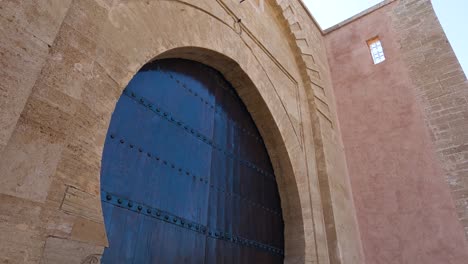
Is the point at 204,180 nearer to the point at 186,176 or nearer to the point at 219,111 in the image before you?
the point at 186,176

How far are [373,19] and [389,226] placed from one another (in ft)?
11.9

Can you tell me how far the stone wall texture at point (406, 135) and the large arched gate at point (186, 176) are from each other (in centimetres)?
193

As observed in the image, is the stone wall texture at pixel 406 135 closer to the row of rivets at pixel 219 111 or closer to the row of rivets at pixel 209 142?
the row of rivets at pixel 209 142

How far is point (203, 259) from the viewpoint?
2193 millimetres

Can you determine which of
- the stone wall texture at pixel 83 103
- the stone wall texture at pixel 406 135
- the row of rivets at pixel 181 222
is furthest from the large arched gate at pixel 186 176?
the stone wall texture at pixel 406 135

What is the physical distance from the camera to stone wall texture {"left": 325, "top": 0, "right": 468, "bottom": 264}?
397 centimetres

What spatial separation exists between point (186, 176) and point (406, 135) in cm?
360

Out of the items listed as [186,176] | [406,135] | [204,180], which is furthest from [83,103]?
[406,135]

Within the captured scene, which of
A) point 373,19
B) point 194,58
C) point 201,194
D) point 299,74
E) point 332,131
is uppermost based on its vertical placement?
point 373,19

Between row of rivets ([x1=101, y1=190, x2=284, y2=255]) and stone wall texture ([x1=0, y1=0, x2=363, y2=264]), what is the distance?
0.32 m

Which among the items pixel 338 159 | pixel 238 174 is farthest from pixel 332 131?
pixel 238 174

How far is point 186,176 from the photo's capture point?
2283 millimetres

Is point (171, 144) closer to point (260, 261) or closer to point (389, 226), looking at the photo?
point (260, 261)

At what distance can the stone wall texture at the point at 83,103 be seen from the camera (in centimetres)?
112
